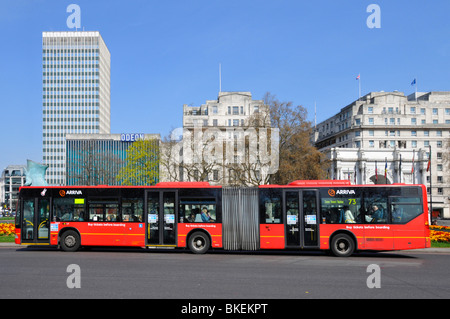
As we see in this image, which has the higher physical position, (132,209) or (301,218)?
(132,209)

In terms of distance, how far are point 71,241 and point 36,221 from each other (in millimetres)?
2000

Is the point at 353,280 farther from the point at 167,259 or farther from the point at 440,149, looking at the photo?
the point at 440,149

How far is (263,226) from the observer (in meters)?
21.2

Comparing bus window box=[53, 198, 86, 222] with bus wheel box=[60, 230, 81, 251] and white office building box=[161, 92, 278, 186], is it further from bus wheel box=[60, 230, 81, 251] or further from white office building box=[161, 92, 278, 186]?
white office building box=[161, 92, 278, 186]

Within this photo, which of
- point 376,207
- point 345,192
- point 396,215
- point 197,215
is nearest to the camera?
point 396,215

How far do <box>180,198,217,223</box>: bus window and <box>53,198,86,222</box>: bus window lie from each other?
16.0 ft

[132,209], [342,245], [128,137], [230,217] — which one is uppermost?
[128,137]

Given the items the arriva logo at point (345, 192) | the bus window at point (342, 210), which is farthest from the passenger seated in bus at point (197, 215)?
the arriva logo at point (345, 192)

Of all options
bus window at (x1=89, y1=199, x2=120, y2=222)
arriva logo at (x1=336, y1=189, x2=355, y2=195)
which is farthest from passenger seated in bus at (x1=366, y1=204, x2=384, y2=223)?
bus window at (x1=89, y1=199, x2=120, y2=222)

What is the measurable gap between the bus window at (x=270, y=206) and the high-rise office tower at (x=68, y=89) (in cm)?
14772

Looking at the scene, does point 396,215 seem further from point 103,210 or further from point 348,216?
point 103,210

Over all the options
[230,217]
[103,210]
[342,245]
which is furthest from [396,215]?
[103,210]

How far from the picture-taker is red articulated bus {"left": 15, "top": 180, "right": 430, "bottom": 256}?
66.8 feet

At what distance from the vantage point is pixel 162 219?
2164cm
